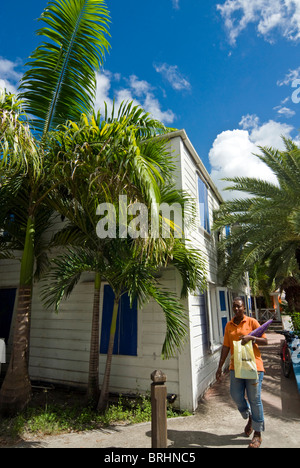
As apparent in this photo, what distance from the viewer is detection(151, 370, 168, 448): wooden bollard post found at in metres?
2.61

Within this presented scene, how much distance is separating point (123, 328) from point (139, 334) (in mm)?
419

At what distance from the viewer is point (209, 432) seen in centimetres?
389

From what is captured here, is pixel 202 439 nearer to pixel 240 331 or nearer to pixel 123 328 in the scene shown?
pixel 240 331

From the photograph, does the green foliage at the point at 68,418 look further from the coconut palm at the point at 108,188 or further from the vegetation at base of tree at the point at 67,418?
the coconut palm at the point at 108,188

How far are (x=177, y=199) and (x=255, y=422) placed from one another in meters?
3.51

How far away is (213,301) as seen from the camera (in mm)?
7434

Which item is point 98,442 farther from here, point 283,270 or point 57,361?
point 283,270

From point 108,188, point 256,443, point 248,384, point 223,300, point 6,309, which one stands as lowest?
point 256,443

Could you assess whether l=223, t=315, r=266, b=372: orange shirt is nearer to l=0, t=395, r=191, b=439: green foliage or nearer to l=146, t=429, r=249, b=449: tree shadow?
l=146, t=429, r=249, b=449: tree shadow

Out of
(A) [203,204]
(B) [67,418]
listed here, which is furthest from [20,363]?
(A) [203,204]

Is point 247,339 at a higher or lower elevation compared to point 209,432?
higher

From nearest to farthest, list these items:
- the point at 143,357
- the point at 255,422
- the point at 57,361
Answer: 1. the point at 255,422
2. the point at 143,357
3. the point at 57,361

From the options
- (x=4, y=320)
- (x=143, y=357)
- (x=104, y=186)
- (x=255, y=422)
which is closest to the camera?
(x=255, y=422)

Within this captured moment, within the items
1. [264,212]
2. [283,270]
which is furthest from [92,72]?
[283,270]
